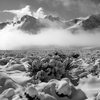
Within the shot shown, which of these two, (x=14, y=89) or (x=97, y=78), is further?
(x=97, y=78)

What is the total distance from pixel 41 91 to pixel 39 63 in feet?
10.5

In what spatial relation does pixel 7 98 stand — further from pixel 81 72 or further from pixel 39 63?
pixel 81 72

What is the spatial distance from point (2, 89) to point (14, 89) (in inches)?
18.3

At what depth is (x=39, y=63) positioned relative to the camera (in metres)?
11.6

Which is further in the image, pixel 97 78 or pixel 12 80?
pixel 97 78

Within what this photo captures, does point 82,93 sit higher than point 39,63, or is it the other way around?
point 39,63

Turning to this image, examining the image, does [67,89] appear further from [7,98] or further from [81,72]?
[81,72]

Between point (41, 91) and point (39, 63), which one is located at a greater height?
point (39, 63)

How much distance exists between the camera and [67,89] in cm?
848

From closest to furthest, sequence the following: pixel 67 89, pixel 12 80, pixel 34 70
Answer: pixel 67 89 < pixel 12 80 < pixel 34 70

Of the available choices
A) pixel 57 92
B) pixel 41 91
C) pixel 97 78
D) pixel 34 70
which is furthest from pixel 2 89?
pixel 97 78

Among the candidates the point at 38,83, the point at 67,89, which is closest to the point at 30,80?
the point at 38,83

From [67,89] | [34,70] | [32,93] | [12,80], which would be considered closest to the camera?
[32,93]

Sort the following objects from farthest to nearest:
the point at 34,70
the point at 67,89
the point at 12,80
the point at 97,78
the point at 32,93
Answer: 1. the point at 34,70
2. the point at 97,78
3. the point at 12,80
4. the point at 67,89
5. the point at 32,93
